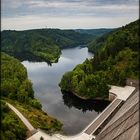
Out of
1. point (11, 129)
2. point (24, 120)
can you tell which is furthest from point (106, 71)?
point (11, 129)

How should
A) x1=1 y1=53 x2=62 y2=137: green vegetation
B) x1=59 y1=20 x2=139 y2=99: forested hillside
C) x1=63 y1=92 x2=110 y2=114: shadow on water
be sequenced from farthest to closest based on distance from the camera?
x1=59 y1=20 x2=139 y2=99: forested hillside, x1=63 y1=92 x2=110 y2=114: shadow on water, x1=1 y1=53 x2=62 y2=137: green vegetation

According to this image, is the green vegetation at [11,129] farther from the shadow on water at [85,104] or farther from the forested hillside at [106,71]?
the forested hillside at [106,71]

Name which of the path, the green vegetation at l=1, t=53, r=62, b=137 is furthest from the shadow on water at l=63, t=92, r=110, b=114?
the path

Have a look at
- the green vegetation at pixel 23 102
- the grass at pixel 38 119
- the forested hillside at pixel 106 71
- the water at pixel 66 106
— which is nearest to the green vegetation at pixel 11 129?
the green vegetation at pixel 23 102

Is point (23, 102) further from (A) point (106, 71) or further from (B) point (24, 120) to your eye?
(A) point (106, 71)

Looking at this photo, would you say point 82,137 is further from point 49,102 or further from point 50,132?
point 49,102

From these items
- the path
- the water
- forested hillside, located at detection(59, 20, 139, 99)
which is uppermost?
forested hillside, located at detection(59, 20, 139, 99)

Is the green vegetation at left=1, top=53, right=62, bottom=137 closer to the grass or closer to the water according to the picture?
the grass

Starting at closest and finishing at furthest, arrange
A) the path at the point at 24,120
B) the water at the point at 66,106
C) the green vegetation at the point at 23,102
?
1. the path at the point at 24,120
2. the green vegetation at the point at 23,102
3. the water at the point at 66,106
